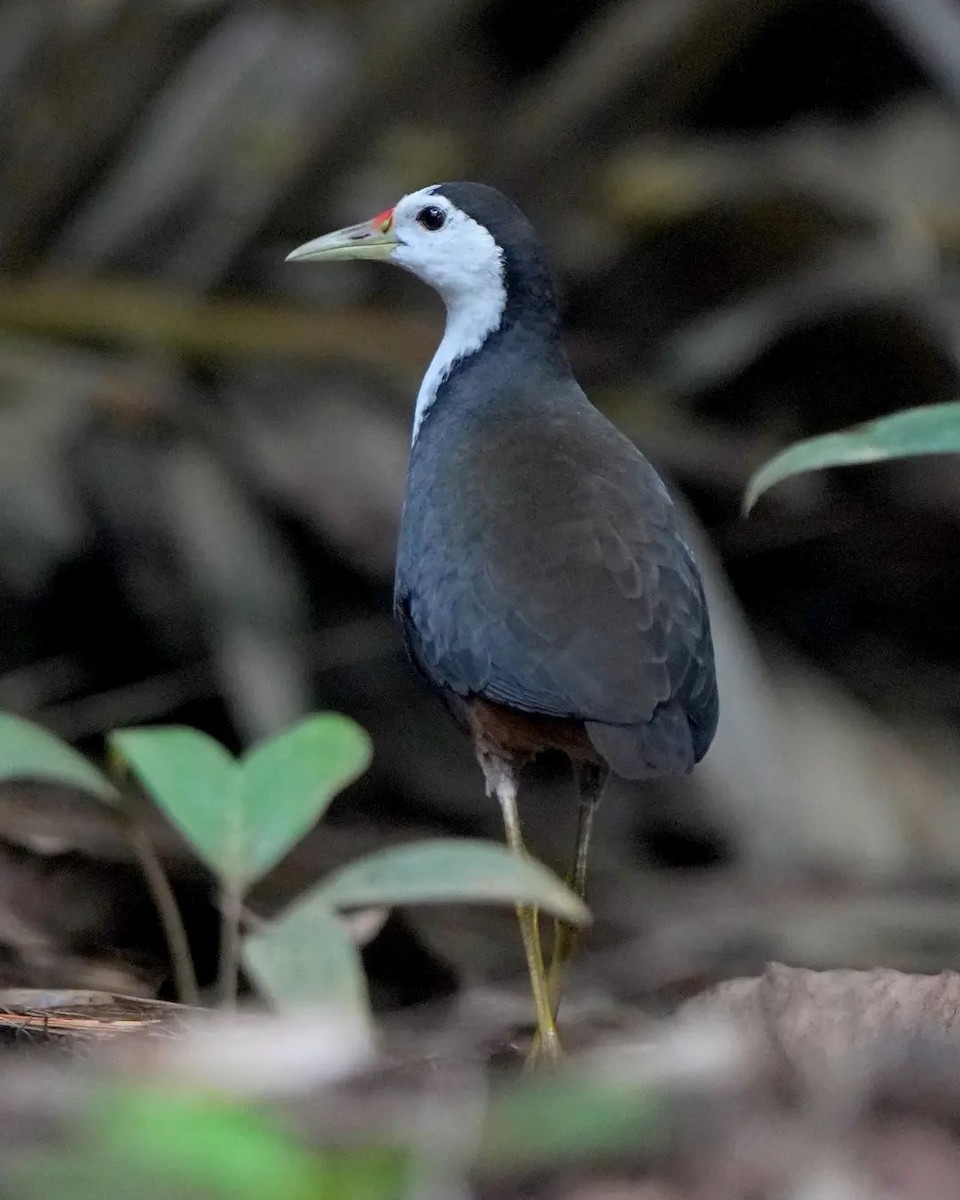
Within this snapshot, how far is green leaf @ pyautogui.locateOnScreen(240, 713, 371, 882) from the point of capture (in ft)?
7.32

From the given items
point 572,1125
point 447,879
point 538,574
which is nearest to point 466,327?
point 538,574

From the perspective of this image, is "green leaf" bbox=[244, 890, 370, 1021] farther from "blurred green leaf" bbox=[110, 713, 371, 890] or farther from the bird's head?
the bird's head

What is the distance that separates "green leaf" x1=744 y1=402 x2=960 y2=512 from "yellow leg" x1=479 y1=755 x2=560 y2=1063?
83 centimetres

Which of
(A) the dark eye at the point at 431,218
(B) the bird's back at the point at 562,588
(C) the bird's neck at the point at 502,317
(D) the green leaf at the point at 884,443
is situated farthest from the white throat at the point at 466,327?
(D) the green leaf at the point at 884,443

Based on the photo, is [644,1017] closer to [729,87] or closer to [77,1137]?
[77,1137]

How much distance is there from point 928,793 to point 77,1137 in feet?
11.5

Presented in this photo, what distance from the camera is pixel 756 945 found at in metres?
3.92

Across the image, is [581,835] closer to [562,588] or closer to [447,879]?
[562,588]

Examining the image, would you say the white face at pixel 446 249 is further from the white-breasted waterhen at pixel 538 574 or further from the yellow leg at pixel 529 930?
the yellow leg at pixel 529 930

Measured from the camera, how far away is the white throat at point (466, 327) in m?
3.77

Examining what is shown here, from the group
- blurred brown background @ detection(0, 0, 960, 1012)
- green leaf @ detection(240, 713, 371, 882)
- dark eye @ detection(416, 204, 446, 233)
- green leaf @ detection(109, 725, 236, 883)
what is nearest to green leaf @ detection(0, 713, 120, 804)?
green leaf @ detection(109, 725, 236, 883)

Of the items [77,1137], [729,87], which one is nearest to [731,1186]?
[77,1137]

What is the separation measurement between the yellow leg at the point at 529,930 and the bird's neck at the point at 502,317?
81 cm

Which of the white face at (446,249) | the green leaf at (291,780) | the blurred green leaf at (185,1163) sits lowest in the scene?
the green leaf at (291,780)
